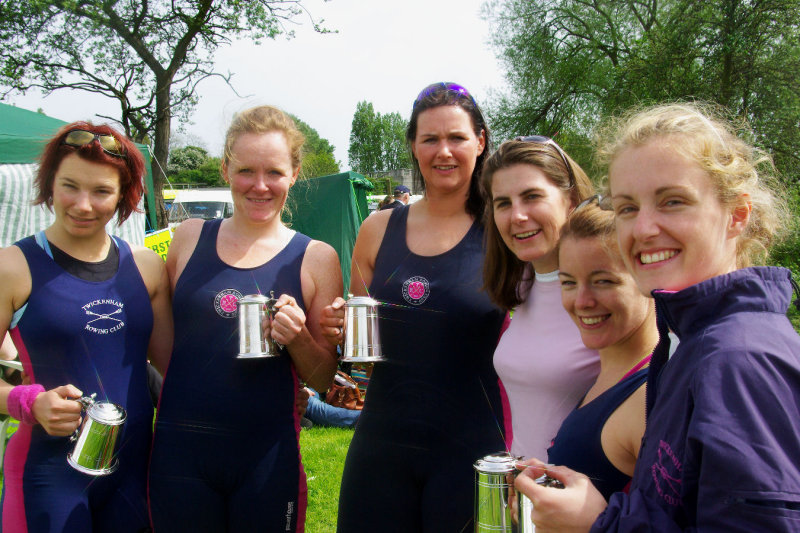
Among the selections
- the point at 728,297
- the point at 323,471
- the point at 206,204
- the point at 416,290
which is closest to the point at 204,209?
the point at 206,204

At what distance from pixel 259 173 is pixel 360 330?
81 cm

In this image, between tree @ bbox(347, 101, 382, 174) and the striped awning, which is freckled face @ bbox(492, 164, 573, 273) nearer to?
the striped awning

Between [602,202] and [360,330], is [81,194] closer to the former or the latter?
[360,330]

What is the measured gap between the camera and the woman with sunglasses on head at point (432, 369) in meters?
2.27

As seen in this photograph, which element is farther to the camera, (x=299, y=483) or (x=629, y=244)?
(x=299, y=483)

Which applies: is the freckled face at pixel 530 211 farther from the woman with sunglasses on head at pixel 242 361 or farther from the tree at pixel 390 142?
the tree at pixel 390 142

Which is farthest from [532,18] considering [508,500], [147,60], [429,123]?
[508,500]

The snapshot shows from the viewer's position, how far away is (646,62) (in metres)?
15.7

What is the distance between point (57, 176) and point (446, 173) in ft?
5.27

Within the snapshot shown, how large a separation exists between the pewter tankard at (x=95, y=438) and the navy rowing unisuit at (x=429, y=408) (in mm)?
922

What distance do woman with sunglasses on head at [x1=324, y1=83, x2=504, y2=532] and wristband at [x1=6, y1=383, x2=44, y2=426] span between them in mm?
1099

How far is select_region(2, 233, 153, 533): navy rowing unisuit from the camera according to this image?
2.11 meters

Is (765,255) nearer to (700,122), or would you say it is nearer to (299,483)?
(700,122)

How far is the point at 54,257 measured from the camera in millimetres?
2271
